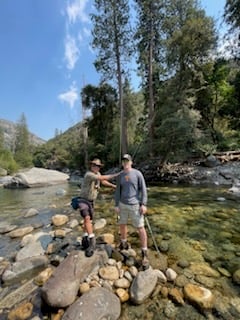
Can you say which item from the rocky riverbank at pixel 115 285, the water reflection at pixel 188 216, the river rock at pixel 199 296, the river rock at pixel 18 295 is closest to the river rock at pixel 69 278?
the rocky riverbank at pixel 115 285

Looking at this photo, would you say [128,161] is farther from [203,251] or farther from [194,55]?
[194,55]

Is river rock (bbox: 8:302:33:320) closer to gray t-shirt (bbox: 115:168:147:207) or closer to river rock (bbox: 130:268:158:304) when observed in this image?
river rock (bbox: 130:268:158:304)

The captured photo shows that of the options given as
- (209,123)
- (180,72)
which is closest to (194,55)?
(180,72)

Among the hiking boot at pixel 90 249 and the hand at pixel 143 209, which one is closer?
the hiking boot at pixel 90 249

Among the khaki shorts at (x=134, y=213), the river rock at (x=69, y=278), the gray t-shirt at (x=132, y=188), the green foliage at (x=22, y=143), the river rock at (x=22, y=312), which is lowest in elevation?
the river rock at (x=22, y=312)

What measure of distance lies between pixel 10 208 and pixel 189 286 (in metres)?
A: 7.25

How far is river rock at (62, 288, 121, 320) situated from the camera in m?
2.30

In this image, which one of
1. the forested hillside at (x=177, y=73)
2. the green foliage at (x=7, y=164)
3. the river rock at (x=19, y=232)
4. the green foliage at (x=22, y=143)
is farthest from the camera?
the green foliage at (x=22, y=143)

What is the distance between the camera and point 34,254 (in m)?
3.89

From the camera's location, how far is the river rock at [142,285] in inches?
104

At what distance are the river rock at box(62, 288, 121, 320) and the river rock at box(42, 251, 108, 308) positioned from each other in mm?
158

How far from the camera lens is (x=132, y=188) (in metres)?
3.54

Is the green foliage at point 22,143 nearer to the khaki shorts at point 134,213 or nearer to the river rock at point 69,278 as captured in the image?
the khaki shorts at point 134,213

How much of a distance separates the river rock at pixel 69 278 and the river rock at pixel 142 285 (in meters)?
0.67
